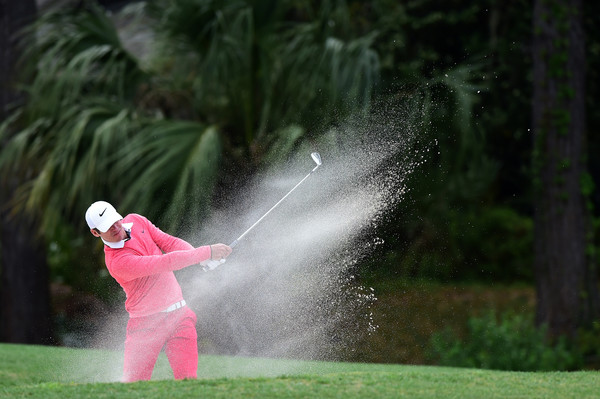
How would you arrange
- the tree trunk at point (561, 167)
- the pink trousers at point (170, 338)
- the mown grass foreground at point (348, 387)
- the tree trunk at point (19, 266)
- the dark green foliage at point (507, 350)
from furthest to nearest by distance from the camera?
the tree trunk at point (19, 266), the tree trunk at point (561, 167), the dark green foliage at point (507, 350), the pink trousers at point (170, 338), the mown grass foreground at point (348, 387)

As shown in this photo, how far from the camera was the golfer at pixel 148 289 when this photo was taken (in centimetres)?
575

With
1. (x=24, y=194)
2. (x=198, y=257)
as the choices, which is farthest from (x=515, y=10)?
(x=198, y=257)

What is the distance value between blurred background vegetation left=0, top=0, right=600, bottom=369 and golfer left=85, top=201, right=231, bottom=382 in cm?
392

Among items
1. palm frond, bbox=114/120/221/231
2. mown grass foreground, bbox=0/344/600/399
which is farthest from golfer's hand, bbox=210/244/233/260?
palm frond, bbox=114/120/221/231

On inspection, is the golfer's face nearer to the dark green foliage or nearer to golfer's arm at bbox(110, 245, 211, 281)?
golfer's arm at bbox(110, 245, 211, 281)

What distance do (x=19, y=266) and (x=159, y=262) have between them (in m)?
7.52

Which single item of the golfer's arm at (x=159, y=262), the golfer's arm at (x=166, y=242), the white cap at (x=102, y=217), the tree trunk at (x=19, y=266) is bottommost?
the tree trunk at (x=19, y=266)

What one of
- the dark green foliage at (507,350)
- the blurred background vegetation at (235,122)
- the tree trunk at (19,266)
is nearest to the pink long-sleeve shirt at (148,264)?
the blurred background vegetation at (235,122)

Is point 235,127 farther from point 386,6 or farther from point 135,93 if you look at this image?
point 386,6

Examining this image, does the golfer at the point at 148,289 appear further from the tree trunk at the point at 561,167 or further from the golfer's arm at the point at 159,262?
the tree trunk at the point at 561,167

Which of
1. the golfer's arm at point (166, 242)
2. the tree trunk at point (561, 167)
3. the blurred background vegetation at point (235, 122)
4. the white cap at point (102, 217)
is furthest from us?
the tree trunk at point (561, 167)

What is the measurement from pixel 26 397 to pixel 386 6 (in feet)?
32.1

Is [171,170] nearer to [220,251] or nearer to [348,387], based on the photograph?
[220,251]

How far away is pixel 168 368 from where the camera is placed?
7676 millimetres
